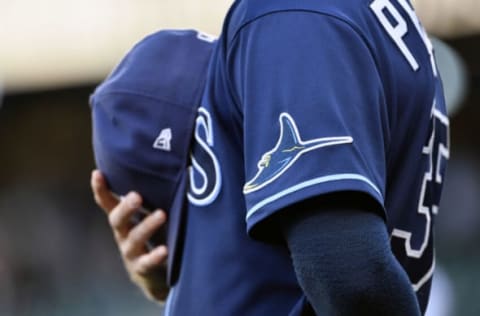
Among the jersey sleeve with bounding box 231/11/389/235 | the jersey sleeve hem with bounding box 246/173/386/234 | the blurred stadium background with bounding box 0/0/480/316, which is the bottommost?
the blurred stadium background with bounding box 0/0/480/316

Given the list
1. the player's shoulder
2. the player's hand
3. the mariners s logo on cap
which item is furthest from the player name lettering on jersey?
the player's hand

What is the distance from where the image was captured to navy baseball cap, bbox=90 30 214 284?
5.40ft

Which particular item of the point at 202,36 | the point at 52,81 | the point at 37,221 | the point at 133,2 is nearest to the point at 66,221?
the point at 37,221

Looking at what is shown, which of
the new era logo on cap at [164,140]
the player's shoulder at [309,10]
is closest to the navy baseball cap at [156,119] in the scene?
the new era logo on cap at [164,140]

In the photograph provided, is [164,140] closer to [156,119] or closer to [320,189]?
[156,119]

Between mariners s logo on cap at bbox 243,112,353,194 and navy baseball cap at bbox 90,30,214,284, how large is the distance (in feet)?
0.91

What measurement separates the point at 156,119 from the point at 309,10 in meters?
0.39

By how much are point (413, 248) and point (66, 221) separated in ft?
21.2

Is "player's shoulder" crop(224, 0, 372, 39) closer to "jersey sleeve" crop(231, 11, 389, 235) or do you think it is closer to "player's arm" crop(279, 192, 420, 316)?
"jersey sleeve" crop(231, 11, 389, 235)

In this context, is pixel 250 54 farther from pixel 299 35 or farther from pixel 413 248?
pixel 413 248

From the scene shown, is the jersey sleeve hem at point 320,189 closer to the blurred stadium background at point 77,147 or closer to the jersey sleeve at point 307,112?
the jersey sleeve at point 307,112

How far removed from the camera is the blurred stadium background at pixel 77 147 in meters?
6.76

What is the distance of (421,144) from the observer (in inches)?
61.5

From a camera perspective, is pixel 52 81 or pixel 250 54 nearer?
pixel 250 54
